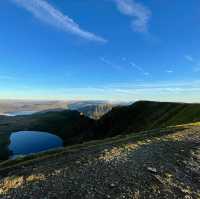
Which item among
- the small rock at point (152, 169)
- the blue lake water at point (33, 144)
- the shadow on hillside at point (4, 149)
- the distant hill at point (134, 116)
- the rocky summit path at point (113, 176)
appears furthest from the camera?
the blue lake water at point (33, 144)

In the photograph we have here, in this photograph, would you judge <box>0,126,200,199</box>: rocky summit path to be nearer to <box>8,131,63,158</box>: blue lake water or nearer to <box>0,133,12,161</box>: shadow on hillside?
<box>0,133,12,161</box>: shadow on hillside

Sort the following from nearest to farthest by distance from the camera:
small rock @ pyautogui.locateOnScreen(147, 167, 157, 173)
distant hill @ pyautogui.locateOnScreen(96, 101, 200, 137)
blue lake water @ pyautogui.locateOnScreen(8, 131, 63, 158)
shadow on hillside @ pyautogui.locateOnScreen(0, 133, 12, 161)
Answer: small rock @ pyautogui.locateOnScreen(147, 167, 157, 173) → distant hill @ pyautogui.locateOnScreen(96, 101, 200, 137) → shadow on hillside @ pyautogui.locateOnScreen(0, 133, 12, 161) → blue lake water @ pyautogui.locateOnScreen(8, 131, 63, 158)

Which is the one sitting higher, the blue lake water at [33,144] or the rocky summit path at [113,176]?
the rocky summit path at [113,176]

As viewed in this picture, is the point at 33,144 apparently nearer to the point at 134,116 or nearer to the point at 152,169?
Result: the point at 134,116

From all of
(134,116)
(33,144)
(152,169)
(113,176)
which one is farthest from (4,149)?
(113,176)

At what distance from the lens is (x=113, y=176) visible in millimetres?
22734

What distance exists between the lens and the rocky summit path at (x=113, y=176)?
65.7 feet

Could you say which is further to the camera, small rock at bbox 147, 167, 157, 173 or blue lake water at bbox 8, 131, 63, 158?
blue lake water at bbox 8, 131, 63, 158

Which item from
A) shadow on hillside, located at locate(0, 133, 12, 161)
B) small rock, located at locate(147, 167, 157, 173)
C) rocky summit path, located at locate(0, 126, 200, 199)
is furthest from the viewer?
shadow on hillside, located at locate(0, 133, 12, 161)

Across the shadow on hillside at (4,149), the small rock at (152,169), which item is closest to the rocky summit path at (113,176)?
the small rock at (152,169)

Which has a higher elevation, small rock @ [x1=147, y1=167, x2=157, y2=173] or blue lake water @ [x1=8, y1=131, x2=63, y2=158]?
small rock @ [x1=147, y1=167, x2=157, y2=173]

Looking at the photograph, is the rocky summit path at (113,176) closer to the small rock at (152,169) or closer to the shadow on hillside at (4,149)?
the small rock at (152,169)

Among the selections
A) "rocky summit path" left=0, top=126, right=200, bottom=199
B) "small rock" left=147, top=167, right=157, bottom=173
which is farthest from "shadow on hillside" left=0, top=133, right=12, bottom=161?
"small rock" left=147, top=167, right=157, bottom=173

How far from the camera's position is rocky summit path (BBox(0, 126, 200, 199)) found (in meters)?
20.0
